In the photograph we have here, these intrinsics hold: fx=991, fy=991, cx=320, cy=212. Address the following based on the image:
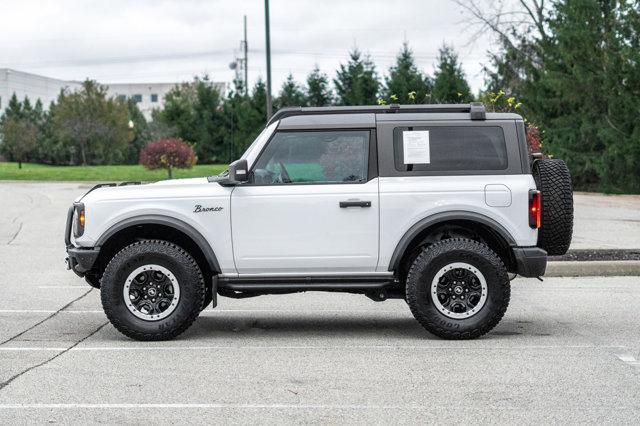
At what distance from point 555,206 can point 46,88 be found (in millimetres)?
123957

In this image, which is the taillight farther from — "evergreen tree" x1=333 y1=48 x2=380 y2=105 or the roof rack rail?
"evergreen tree" x1=333 y1=48 x2=380 y2=105

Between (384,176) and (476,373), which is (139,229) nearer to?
(384,176)

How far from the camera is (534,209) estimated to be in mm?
8430

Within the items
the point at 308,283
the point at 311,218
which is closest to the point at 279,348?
the point at 308,283

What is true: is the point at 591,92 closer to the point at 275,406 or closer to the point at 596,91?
the point at 596,91

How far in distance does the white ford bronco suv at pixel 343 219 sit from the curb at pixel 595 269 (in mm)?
4374

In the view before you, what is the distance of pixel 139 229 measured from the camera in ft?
29.0

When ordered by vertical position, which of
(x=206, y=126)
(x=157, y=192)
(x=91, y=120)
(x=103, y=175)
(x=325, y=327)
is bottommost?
(x=325, y=327)

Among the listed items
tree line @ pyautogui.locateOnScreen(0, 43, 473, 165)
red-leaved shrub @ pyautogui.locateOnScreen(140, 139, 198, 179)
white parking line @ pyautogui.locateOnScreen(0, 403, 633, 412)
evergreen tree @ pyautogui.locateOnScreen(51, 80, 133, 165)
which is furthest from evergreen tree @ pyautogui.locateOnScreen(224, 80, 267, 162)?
white parking line @ pyautogui.locateOnScreen(0, 403, 633, 412)

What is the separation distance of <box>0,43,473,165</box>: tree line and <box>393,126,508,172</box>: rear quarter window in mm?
27009

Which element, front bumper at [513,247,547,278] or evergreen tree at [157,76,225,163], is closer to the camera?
front bumper at [513,247,547,278]

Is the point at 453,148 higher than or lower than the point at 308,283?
higher

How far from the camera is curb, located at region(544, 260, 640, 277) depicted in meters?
12.8

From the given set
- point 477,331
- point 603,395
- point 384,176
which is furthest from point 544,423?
point 384,176
